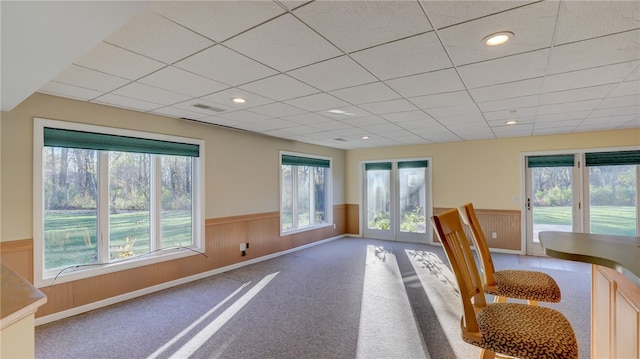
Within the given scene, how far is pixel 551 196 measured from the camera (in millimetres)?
5484

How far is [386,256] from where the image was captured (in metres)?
5.60

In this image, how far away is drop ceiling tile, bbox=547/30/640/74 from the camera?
1897mm

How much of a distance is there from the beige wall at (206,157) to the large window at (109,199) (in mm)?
94

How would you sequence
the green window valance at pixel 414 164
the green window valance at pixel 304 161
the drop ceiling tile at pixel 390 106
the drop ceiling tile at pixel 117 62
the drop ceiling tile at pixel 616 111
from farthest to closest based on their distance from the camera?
1. the green window valance at pixel 414 164
2. the green window valance at pixel 304 161
3. the drop ceiling tile at pixel 616 111
4. the drop ceiling tile at pixel 390 106
5. the drop ceiling tile at pixel 117 62

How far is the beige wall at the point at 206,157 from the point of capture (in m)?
2.79

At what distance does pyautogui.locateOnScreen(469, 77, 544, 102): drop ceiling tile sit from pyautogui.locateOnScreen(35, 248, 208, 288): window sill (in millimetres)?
4146

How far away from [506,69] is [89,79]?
3502 mm

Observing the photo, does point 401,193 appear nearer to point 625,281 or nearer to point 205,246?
point 205,246

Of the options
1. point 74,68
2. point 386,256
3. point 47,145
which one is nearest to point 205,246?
point 47,145

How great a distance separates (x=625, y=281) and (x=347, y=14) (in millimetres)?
1862

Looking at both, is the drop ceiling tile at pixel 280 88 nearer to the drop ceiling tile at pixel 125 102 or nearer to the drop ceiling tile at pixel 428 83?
the drop ceiling tile at pixel 428 83

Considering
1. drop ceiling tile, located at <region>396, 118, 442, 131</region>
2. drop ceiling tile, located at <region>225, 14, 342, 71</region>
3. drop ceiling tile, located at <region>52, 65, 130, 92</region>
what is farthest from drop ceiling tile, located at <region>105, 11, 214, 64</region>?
drop ceiling tile, located at <region>396, 118, 442, 131</region>

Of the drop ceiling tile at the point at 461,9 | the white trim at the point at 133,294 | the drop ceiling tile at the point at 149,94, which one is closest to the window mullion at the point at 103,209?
the white trim at the point at 133,294

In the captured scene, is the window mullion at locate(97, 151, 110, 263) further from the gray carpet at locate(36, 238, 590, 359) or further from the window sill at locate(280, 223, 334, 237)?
the window sill at locate(280, 223, 334, 237)
